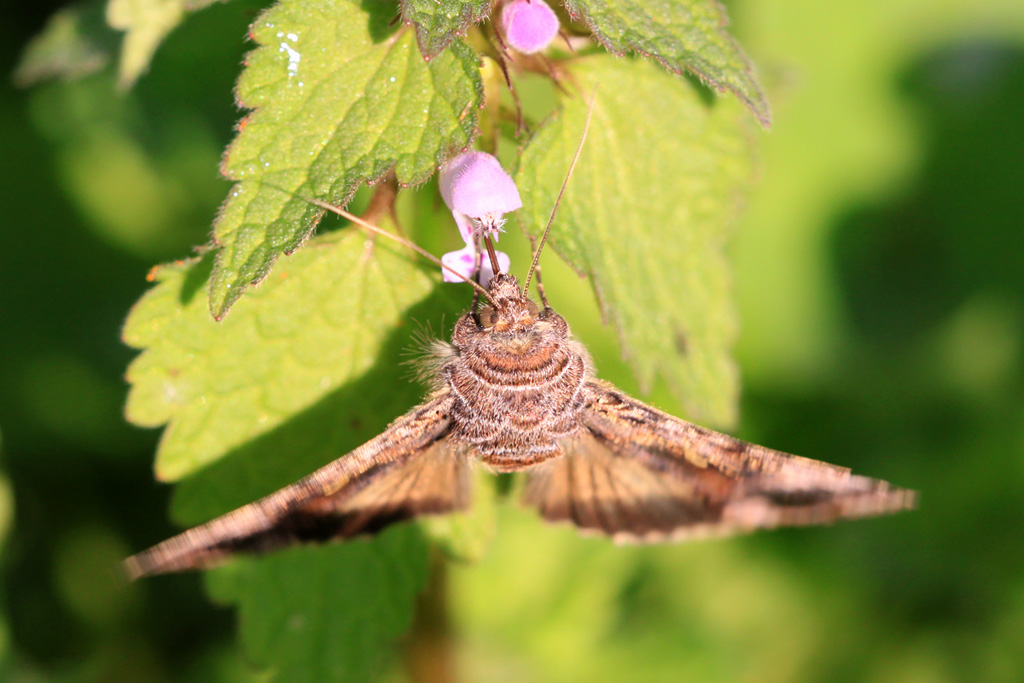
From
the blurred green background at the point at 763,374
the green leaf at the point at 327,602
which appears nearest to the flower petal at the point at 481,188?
the green leaf at the point at 327,602

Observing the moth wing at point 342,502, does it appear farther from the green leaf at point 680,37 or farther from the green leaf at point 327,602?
the green leaf at point 680,37

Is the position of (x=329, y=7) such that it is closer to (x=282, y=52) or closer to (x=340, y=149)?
(x=282, y=52)

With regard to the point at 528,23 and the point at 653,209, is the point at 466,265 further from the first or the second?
the point at 653,209

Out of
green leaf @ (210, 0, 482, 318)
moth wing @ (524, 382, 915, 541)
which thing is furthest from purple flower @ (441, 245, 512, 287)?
moth wing @ (524, 382, 915, 541)

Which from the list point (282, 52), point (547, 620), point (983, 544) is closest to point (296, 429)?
point (282, 52)

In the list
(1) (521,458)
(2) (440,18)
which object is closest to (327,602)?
(1) (521,458)

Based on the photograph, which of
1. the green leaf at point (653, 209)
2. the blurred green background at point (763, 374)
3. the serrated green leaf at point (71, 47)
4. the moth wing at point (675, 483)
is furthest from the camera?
the blurred green background at point (763, 374)
